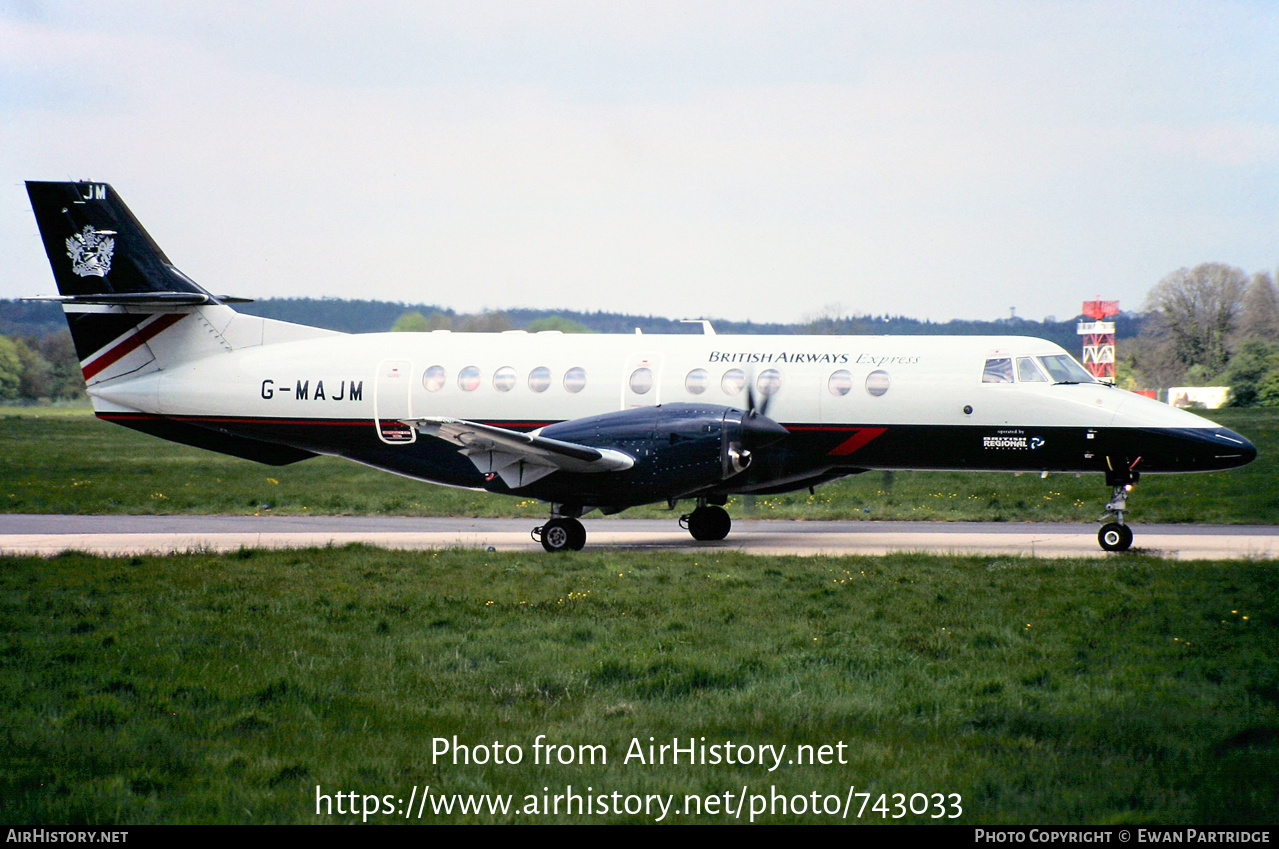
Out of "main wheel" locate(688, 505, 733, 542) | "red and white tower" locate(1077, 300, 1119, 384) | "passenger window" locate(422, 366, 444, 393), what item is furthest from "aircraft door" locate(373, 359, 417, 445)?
"red and white tower" locate(1077, 300, 1119, 384)

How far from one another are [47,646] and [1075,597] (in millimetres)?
11655

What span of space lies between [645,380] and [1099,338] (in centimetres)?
7286

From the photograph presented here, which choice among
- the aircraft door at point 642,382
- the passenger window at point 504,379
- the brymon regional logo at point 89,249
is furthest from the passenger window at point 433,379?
the brymon regional logo at point 89,249

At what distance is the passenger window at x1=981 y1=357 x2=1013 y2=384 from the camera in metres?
19.3

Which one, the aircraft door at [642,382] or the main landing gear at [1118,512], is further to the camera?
the aircraft door at [642,382]

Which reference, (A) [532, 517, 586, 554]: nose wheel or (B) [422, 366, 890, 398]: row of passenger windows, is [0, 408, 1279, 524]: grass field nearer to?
(B) [422, 366, 890, 398]: row of passenger windows

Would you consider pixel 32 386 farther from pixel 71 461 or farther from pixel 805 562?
pixel 805 562

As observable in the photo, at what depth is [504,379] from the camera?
21.2 meters

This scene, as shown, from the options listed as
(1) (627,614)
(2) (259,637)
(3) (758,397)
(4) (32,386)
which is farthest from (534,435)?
(4) (32,386)

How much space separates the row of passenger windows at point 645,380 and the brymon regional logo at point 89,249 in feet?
22.7

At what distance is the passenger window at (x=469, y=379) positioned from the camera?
2122 centimetres

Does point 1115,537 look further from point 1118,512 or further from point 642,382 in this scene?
point 642,382

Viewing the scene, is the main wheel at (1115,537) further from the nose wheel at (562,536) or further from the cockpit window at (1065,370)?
the nose wheel at (562,536)

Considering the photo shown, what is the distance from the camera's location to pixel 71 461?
36625mm
